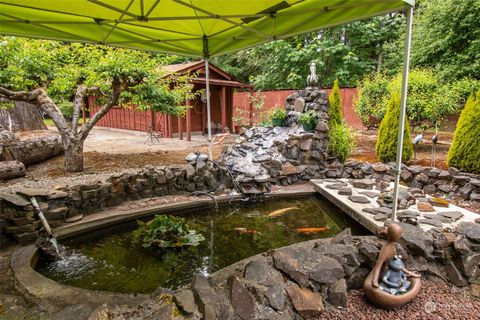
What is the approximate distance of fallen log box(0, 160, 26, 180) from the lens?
505 centimetres

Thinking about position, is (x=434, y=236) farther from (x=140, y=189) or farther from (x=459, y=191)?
(x=140, y=189)

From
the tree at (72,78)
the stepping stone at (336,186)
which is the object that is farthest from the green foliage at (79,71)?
the stepping stone at (336,186)

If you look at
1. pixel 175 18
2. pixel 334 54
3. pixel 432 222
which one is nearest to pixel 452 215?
pixel 432 222

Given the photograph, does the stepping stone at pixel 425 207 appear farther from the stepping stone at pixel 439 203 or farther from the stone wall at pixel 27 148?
the stone wall at pixel 27 148

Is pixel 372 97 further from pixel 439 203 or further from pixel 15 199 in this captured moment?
pixel 15 199

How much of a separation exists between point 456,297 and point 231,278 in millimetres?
1793

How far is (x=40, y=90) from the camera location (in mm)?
5715

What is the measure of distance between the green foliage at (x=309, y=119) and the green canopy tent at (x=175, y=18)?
264 cm

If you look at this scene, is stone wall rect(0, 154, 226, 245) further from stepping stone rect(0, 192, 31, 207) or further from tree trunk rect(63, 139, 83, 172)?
tree trunk rect(63, 139, 83, 172)

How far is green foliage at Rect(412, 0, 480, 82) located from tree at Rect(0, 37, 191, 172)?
1164 centimetres

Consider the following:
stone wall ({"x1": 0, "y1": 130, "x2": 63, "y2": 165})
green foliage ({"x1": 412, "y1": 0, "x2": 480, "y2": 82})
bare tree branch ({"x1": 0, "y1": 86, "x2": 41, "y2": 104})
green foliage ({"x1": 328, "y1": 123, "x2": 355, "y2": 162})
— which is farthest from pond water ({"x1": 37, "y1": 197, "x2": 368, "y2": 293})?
green foliage ({"x1": 412, "y1": 0, "x2": 480, "y2": 82})

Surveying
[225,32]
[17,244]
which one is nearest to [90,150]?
[17,244]

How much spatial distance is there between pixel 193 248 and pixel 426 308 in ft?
7.20

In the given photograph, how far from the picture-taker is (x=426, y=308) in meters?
2.05
